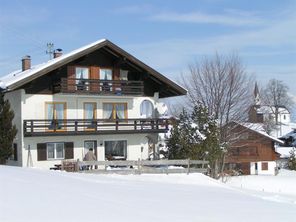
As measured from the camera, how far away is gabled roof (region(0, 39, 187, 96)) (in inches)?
1103

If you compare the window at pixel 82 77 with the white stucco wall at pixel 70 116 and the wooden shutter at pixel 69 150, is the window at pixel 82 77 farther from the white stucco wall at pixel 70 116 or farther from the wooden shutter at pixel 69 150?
the wooden shutter at pixel 69 150

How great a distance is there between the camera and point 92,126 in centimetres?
3062

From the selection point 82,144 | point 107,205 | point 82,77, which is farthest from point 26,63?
point 107,205

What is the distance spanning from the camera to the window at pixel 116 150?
31.7 metres

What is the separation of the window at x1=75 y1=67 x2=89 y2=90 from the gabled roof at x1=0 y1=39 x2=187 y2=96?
1.38 metres

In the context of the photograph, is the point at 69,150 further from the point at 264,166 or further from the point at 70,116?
the point at 264,166

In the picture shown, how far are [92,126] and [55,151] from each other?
273 centimetres

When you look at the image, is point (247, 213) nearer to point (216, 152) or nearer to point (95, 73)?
point (216, 152)

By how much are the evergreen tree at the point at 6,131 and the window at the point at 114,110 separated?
6220 mm

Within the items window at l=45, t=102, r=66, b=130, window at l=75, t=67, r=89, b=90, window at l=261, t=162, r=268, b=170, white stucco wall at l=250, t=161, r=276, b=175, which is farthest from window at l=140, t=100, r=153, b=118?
window at l=261, t=162, r=268, b=170

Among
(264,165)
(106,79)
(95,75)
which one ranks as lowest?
(264,165)

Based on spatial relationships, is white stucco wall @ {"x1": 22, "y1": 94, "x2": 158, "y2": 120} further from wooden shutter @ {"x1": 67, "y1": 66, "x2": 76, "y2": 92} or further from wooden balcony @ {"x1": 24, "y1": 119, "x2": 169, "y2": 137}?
wooden shutter @ {"x1": 67, "y1": 66, "x2": 76, "y2": 92}

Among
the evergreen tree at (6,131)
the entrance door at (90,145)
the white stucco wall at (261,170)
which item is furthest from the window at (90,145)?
the white stucco wall at (261,170)

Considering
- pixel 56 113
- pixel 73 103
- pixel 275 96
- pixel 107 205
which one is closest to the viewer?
pixel 107 205
